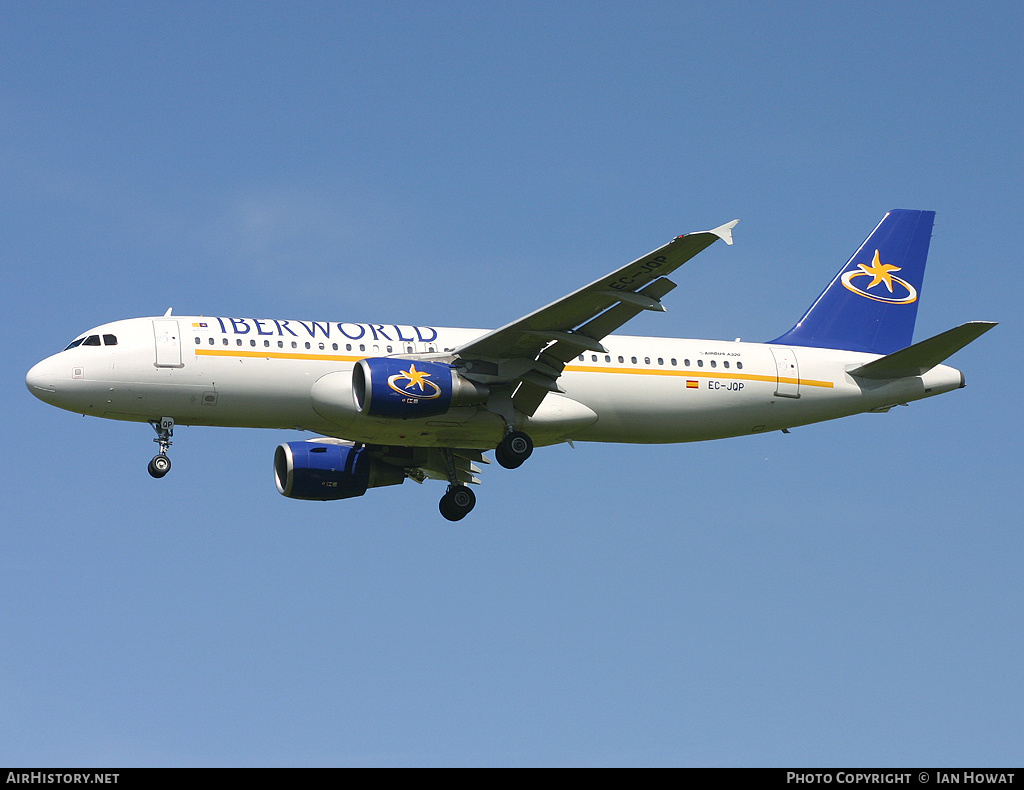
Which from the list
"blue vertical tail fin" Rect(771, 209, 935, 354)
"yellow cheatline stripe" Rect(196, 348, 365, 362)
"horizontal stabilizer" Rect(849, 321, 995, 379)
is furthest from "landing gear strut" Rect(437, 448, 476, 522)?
"horizontal stabilizer" Rect(849, 321, 995, 379)

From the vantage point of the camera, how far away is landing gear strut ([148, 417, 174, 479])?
31.1 meters

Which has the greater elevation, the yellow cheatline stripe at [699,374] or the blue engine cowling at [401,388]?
the yellow cheatline stripe at [699,374]

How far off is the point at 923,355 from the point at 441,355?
42.1ft

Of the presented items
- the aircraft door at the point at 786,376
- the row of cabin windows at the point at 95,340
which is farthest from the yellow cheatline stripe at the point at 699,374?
the row of cabin windows at the point at 95,340

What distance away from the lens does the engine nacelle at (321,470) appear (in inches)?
1384

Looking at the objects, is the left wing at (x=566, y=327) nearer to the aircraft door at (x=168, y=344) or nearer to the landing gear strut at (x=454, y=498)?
the landing gear strut at (x=454, y=498)

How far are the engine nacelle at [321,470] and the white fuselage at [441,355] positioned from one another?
3094 millimetres

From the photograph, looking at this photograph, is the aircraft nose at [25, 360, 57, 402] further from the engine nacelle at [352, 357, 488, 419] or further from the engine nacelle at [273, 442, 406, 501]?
the engine nacelle at [352, 357, 488, 419]

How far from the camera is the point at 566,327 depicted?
30672mm

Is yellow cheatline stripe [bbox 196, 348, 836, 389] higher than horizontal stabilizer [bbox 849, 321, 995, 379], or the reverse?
yellow cheatline stripe [bbox 196, 348, 836, 389]

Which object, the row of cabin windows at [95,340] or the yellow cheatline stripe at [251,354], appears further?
the row of cabin windows at [95,340]

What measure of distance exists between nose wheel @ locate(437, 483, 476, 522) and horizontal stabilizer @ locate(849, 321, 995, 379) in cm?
1104
